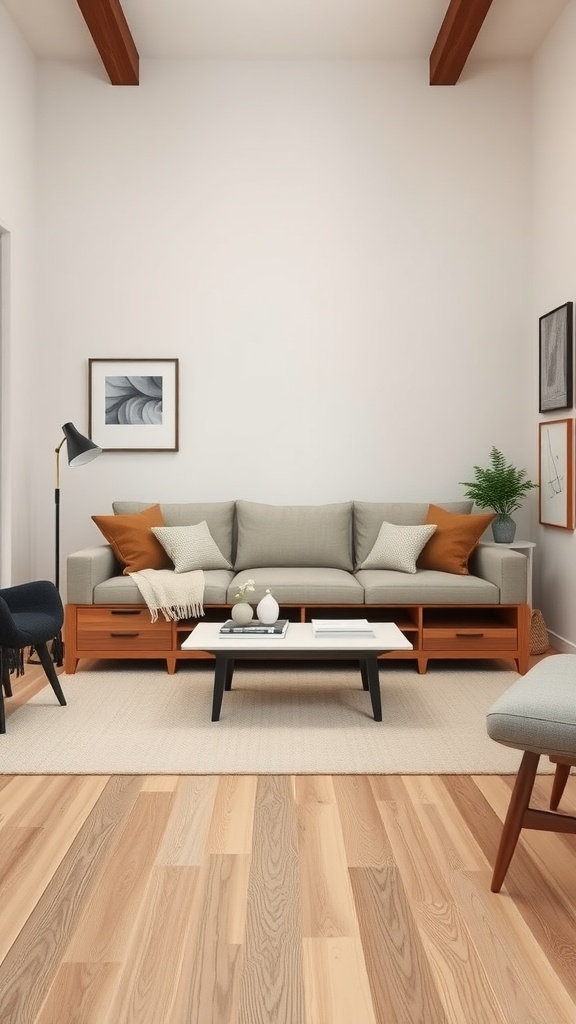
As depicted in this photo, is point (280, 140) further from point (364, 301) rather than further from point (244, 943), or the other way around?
point (244, 943)

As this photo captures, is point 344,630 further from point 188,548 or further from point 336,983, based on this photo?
point 336,983

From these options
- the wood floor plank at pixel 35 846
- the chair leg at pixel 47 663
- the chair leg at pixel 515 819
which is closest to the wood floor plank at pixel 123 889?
the wood floor plank at pixel 35 846

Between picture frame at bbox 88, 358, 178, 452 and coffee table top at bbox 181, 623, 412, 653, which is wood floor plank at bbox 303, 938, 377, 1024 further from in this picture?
picture frame at bbox 88, 358, 178, 452

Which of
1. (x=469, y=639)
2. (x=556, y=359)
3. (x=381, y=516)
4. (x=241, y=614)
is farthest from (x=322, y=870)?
(x=556, y=359)

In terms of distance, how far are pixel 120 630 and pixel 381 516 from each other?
5.80 feet

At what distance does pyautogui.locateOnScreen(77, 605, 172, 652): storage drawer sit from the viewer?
4789 mm

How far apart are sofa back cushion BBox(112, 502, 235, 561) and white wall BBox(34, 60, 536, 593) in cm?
39

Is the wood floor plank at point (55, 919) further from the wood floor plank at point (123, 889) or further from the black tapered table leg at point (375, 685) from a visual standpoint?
the black tapered table leg at point (375, 685)

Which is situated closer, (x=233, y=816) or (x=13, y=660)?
(x=233, y=816)

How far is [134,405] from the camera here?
231 inches

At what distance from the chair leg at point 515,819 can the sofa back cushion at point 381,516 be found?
3.23 m

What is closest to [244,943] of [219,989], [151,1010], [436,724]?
[219,989]

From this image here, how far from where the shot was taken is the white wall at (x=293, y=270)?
5.86 meters

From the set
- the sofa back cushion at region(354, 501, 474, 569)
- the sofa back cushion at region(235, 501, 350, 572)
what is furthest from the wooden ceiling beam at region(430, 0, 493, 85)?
the sofa back cushion at region(235, 501, 350, 572)
